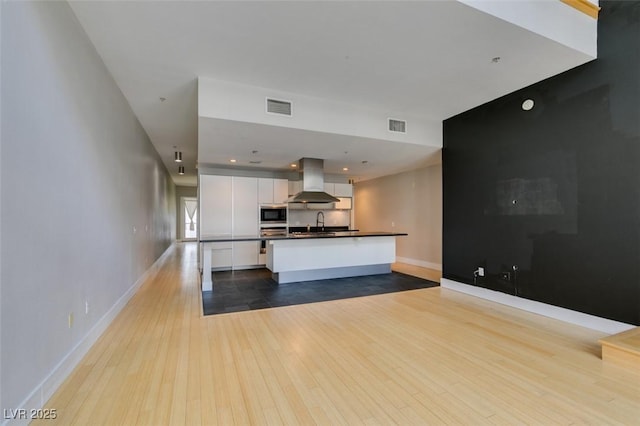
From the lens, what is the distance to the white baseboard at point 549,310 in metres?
2.94

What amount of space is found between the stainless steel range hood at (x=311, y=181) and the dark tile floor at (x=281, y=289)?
1687mm

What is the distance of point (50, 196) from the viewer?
6.31 ft

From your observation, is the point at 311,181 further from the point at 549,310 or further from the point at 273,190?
the point at 549,310

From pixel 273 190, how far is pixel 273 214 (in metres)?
0.60

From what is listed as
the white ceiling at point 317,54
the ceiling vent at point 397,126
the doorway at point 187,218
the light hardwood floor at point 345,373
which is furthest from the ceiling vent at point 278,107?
the doorway at point 187,218

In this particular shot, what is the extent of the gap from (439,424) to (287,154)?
450cm

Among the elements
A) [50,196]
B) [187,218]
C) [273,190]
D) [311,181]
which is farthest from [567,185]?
[187,218]

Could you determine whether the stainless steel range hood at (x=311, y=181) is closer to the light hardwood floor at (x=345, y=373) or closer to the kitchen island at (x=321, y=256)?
the kitchen island at (x=321, y=256)

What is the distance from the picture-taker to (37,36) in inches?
70.7

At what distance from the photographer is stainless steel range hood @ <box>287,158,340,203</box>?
564 cm

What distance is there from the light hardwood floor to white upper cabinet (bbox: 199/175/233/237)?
9.95 ft

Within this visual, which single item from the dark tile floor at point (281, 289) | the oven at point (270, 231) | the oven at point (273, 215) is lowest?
the dark tile floor at point (281, 289)

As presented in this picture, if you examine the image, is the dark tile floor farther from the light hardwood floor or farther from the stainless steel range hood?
the stainless steel range hood

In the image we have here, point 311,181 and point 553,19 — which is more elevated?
point 553,19
